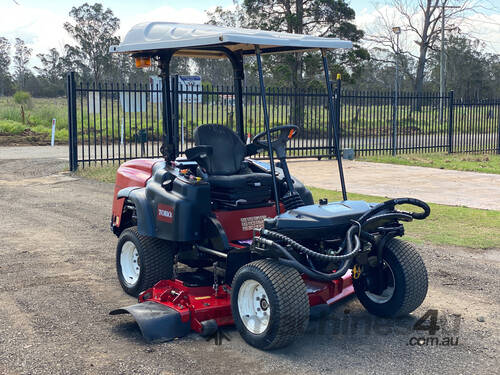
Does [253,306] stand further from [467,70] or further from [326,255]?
[467,70]

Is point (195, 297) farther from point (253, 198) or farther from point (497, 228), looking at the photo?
point (497, 228)

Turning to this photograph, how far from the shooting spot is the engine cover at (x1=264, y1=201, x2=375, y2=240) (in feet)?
14.8

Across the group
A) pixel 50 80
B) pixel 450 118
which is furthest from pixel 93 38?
pixel 450 118

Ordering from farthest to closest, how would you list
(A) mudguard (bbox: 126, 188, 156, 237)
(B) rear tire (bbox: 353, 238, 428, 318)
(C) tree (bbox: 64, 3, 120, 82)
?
(C) tree (bbox: 64, 3, 120, 82)
(A) mudguard (bbox: 126, 188, 156, 237)
(B) rear tire (bbox: 353, 238, 428, 318)

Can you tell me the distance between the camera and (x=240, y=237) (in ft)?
17.7

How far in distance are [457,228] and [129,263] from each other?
16.0ft

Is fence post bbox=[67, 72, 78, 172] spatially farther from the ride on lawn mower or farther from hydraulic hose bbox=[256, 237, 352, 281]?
hydraulic hose bbox=[256, 237, 352, 281]

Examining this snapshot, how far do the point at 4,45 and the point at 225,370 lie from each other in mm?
74421

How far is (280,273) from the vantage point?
439 cm

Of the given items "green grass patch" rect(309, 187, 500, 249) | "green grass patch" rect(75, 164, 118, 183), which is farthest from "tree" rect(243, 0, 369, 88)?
"green grass patch" rect(309, 187, 500, 249)

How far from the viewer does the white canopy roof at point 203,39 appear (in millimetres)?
4889

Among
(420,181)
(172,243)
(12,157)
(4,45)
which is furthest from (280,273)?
(4,45)

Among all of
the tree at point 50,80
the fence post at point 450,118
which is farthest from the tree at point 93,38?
the fence post at point 450,118

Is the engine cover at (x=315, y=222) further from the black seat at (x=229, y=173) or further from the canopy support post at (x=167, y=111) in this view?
the canopy support post at (x=167, y=111)
